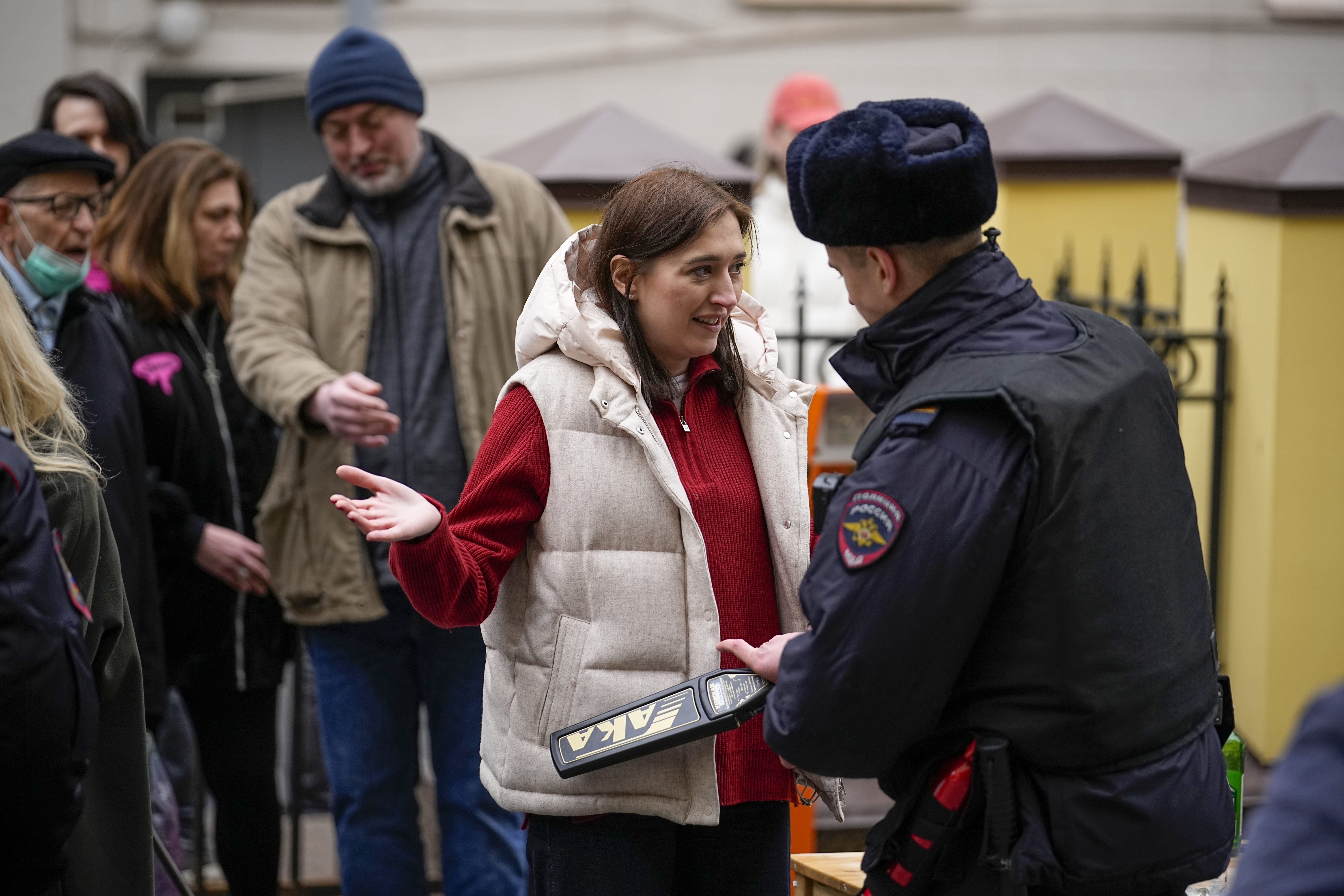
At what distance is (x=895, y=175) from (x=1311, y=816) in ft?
3.28

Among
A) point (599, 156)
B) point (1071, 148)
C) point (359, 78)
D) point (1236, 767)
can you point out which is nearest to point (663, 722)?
point (1236, 767)

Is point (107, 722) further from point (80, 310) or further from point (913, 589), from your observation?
point (913, 589)

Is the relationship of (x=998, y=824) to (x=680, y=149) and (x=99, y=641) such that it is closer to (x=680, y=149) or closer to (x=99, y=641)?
(x=99, y=641)

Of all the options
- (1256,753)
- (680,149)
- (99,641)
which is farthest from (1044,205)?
(99,641)

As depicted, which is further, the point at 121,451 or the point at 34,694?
the point at 121,451

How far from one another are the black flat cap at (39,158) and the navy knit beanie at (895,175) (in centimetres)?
184

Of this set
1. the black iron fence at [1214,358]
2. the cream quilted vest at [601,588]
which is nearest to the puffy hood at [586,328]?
the cream quilted vest at [601,588]

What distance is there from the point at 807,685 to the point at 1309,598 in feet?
11.0

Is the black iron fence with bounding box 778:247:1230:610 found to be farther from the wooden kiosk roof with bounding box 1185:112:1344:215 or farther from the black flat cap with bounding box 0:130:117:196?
the black flat cap with bounding box 0:130:117:196

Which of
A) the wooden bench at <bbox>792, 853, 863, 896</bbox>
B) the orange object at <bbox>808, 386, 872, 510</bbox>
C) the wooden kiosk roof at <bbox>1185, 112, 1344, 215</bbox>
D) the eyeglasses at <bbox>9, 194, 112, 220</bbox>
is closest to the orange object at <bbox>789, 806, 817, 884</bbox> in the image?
the wooden bench at <bbox>792, 853, 863, 896</bbox>

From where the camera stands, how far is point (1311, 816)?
1.18m

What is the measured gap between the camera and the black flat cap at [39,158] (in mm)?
3080

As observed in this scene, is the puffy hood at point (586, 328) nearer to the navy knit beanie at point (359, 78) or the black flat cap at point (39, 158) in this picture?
the navy knit beanie at point (359, 78)

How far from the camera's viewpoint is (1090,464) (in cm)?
185
